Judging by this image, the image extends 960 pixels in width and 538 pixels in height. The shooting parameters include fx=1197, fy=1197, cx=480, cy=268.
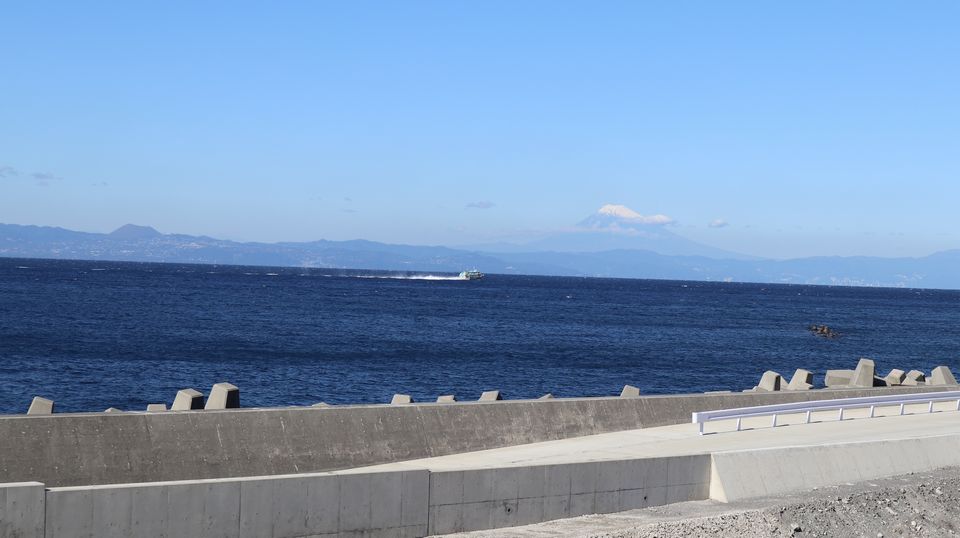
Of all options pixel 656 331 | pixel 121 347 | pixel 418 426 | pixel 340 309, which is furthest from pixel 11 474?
pixel 340 309

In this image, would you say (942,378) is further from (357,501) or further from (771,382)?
(357,501)

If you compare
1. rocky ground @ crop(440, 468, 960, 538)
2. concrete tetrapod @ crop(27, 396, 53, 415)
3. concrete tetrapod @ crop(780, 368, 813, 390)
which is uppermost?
concrete tetrapod @ crop(27, 396, 53, 415)

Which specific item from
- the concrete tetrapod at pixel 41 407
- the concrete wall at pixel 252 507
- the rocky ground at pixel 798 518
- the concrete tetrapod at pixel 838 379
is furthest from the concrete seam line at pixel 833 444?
the concrete tetrapod at pixel 41 407

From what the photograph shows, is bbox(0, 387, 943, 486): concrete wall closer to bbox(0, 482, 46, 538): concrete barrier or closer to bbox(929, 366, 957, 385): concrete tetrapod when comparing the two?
bbox(0, 482, 46, 538): concrete barrier

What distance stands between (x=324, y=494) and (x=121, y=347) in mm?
47002

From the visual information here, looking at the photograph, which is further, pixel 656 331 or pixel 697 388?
pixel 656 331

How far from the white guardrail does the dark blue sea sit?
19575 millimetres

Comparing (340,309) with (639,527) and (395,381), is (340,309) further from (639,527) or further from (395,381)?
(639,527)

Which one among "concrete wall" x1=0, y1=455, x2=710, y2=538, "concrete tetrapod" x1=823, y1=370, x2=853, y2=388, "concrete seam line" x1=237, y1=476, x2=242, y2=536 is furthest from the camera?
"concrete tetrapod" x1=823, y1=370, x2=853, y2=388

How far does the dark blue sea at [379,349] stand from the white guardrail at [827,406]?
64.2ft

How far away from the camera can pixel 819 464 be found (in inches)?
720

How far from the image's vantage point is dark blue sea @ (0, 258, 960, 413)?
4444 centimetres

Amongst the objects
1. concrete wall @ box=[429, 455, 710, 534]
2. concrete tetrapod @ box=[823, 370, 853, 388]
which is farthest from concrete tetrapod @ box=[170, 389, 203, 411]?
concrete tetrapod @ box=[823, 370, 853, 388]

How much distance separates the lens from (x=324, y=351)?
200ft
